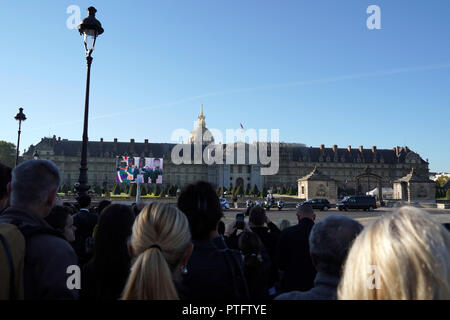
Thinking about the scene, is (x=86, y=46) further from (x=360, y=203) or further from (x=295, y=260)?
(x=360, y=203)

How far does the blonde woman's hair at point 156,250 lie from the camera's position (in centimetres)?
175

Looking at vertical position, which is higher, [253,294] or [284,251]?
[284,251]

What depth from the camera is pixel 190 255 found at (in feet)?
8.25

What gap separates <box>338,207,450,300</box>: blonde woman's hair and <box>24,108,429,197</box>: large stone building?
263ft

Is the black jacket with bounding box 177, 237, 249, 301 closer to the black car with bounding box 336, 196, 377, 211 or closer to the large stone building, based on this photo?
the black car with bounding box 336, 196, 377, 211

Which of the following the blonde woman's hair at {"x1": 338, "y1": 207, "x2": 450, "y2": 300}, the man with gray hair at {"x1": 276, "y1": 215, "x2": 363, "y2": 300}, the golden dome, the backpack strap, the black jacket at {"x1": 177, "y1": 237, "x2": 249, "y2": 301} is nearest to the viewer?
the blonde woman's hair at {"x1": 338, "y1": 207, "x2": 450, "y2": 300}

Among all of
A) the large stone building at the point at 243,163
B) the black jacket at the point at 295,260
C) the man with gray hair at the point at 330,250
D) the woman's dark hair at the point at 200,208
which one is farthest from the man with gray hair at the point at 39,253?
the large stone building at the point at 243,163

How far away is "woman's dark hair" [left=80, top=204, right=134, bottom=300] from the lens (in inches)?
115

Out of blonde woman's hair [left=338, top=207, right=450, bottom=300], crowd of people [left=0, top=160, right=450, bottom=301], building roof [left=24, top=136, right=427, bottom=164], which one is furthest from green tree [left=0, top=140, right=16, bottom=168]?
blonde woman's hair [left=338, top=207, right=450, bottom=300]

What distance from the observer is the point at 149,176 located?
50375 millimetres
